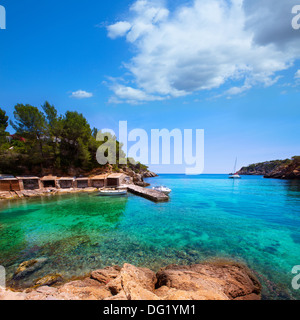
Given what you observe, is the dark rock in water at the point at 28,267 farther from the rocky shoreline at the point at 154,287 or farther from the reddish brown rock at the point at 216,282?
the reddish brown rock at the point at 216,282

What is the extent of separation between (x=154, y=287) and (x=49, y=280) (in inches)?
173

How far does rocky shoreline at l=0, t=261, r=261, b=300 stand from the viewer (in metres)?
3.74

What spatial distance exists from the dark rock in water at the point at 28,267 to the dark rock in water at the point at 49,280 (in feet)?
3.71

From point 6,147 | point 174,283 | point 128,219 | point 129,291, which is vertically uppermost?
point 6,147

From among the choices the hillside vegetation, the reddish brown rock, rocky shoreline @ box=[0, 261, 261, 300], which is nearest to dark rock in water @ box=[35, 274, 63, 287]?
rocky shoreline @ box=[0, 261, 261, 300]

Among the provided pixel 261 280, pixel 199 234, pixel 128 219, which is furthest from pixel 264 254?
pixel 128 219

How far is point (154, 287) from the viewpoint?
205 inches

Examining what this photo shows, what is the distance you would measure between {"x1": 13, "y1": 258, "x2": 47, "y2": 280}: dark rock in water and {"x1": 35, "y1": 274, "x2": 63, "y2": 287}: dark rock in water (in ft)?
3.71

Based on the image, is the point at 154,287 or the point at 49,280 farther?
the point at 49,280

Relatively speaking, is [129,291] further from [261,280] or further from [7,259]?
[7,259]

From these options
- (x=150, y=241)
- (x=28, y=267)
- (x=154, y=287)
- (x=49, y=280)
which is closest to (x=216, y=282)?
(x=154, y=287)

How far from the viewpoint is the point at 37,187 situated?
2914cm

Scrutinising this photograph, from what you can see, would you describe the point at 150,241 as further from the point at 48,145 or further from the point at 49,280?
the point at 48,145
